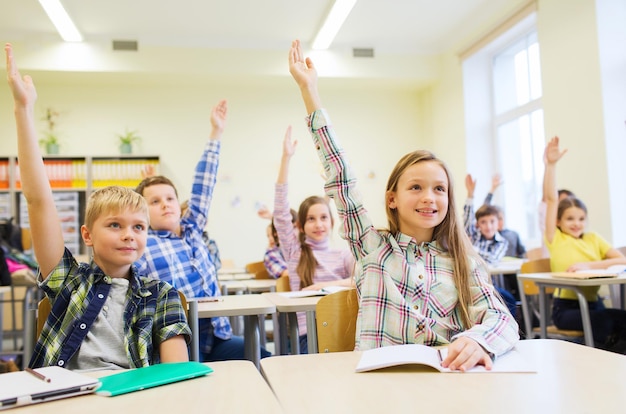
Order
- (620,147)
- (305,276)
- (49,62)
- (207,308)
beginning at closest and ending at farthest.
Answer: (207,308)
(305,276)
(620,147)
(49,62)

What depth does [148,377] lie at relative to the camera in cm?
94

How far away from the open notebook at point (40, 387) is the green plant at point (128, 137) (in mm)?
5891

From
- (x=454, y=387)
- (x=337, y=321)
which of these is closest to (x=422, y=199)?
(x=337, y=321)

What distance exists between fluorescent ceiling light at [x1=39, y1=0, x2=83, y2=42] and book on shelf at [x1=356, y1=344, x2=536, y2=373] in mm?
5283

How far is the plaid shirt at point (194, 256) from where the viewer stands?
87.1 inches

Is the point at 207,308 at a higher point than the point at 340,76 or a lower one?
lower

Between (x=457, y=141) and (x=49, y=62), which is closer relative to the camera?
(x=49, y=62)

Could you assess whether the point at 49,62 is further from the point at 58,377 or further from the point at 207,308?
the point at 58,377

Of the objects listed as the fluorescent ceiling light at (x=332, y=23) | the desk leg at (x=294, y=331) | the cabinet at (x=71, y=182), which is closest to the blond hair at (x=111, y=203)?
the desk leg at (x=294, y=331)

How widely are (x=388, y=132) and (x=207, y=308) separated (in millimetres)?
5731

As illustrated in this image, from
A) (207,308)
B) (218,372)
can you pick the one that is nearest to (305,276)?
(207,308)

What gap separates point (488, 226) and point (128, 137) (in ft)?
14.0

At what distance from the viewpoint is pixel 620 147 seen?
436 cm

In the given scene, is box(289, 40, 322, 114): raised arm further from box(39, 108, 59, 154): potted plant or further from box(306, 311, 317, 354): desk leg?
box(39, 108, 59, 154): potted plant
